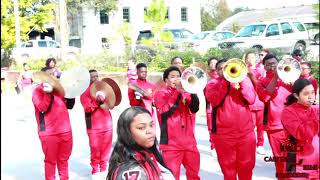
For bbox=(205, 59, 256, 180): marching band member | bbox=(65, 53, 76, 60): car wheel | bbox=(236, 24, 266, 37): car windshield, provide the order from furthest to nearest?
bbox=(236, 24, 266, 37): car windshield
bbox=(65, 53, 76, 60): car wheel
bbox=(205, 59, 256, 180): marching band member

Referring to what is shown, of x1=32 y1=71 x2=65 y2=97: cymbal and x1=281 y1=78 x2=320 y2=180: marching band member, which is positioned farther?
x1=32 y1=71 x2=65 y2=97: cymbal

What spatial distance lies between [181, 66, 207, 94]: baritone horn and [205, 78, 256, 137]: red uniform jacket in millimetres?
150

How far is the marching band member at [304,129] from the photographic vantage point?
4227 mm

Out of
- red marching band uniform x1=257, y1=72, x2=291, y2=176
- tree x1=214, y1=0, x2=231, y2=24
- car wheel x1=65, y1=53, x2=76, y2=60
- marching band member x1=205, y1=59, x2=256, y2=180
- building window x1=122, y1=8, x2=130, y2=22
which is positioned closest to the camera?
marching band member x1=205, y1=59, x2=256, y2=180

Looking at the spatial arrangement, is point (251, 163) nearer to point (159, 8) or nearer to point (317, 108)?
point (317, 108)

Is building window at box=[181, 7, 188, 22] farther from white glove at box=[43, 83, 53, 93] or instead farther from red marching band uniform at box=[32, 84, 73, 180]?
white glove at box=[43, 83, 53, 93]

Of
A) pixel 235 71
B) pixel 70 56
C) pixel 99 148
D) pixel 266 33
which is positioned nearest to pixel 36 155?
pixel 99 148

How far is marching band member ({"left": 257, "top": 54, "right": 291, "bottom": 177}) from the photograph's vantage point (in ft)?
19.0

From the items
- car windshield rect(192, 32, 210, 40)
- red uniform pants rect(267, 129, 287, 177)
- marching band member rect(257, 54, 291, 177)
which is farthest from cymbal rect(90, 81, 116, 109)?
car windshield rect(192, 32, 210, 40)

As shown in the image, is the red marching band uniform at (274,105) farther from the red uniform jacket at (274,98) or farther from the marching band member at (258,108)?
the marching band member at (258,108)

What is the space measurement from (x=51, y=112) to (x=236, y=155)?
2.04 metres

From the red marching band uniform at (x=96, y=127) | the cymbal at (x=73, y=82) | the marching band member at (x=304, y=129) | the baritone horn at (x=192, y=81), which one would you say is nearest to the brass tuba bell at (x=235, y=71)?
the baritone horn at (x=192, y=81)

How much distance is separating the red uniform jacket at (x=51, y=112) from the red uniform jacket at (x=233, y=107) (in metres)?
1.69

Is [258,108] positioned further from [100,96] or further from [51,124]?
[51,124]
